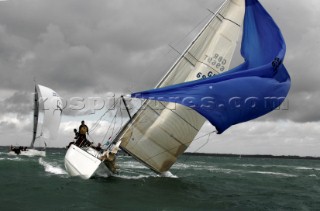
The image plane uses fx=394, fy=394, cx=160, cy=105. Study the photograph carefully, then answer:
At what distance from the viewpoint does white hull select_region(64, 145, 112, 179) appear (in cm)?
1881

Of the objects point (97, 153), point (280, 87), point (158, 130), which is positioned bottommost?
point (97, 153)

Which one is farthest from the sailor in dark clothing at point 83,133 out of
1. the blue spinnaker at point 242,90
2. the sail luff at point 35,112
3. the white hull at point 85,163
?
the sail luff at point 35,112

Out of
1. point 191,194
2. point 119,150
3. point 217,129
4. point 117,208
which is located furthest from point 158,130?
point 117,208

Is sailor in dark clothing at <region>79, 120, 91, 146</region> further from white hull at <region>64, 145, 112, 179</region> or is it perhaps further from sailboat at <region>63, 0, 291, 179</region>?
sailboat at <region>63, 0, 291, 179</region>

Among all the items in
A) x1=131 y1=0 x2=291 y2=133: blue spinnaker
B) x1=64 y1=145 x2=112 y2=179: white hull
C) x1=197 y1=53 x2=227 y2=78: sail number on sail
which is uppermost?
x1=197 y1=53 x2=227 y2=78: sail number on sail

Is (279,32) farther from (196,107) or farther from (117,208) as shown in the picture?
(117,208)

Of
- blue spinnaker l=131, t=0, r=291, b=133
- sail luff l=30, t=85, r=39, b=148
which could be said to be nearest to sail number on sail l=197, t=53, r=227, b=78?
blue spinnaker l=131, t=0, r=291, b=133

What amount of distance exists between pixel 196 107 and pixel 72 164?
820 cm

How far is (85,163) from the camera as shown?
19094 mm

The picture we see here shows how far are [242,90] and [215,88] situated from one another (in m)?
0.97

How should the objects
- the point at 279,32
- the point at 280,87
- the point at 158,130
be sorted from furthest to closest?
the point at 158,130, the point at 279,32, the point at 280,87

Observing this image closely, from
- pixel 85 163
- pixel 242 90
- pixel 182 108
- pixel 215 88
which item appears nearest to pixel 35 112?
pixel 85 163

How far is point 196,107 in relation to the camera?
1470 centimetres

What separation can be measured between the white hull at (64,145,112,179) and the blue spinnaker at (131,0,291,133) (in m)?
4.78
